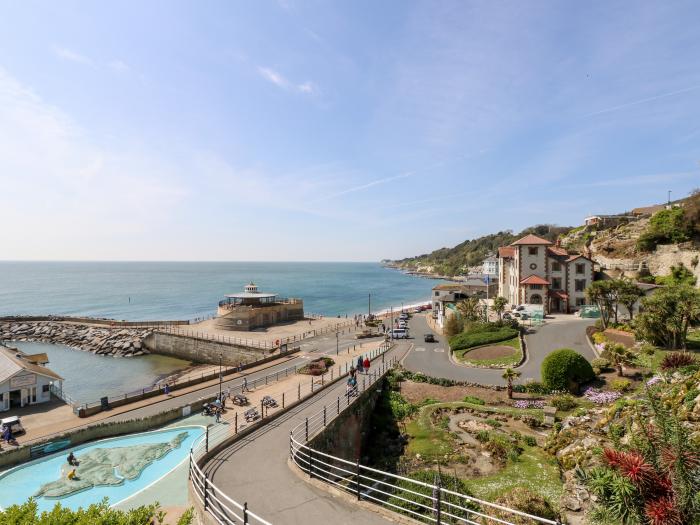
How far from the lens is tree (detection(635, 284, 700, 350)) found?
26344mm

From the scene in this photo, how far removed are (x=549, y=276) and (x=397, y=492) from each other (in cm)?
4472

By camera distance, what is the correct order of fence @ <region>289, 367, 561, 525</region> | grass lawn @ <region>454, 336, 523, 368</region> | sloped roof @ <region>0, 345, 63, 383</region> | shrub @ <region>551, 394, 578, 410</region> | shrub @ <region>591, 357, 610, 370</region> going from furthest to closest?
grass lawn @ <region>454, 336, 523, 368</region> < shrub @ <region>591, 357, 610, 370</region> < sloped roof @ <region>0, 345, 63, 383</region> < shrub @ <region>551, 394, 578, 410</region> < fence @ <region>289, 367, 561, 525</region>

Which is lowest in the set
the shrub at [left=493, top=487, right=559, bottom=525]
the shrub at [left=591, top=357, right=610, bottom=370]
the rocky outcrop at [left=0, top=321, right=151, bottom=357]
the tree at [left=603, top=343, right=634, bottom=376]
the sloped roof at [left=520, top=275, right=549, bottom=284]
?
the rocky outcrop at [left=0, top=321, right=151, bottom=357]

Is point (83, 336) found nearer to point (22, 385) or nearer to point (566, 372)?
point (22, 385)

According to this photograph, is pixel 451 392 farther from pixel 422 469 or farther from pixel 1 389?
pixel 1 389

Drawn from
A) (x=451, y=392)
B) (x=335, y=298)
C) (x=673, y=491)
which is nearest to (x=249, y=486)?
(x=673, y=491)

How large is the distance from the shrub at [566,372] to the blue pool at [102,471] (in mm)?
22289

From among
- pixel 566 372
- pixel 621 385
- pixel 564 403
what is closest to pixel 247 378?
pixel 564 403

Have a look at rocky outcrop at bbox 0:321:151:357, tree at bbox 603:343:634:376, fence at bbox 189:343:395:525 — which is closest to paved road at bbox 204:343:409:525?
fence at bbox 189:343:395:525

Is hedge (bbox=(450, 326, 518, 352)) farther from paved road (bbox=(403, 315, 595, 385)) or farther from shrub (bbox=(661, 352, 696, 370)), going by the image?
shrub (bbox=(661, 352, 696, 370))

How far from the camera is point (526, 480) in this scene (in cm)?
1608

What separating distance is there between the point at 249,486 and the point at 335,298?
114973mm

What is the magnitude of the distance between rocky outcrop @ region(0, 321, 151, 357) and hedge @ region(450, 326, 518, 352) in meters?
44.9

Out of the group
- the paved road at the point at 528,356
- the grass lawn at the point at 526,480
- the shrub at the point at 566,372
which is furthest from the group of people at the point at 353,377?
the shrub at the point at 566,372
